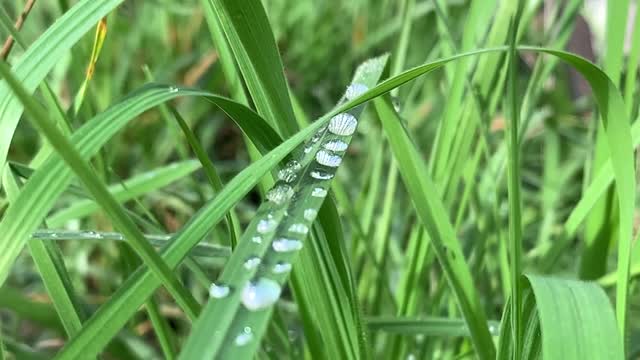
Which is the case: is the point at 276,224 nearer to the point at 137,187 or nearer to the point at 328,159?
the point at 328,159

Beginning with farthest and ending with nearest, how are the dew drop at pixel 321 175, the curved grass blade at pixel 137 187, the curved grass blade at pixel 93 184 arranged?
the curved grass blade at pixel 137 187, the dew drop at pixel 321 175, the curved grass blade at pixel 93 184

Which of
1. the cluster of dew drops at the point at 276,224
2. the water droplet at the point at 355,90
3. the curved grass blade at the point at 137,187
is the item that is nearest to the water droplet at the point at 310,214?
the cluster of dew drops at the point at 276,224

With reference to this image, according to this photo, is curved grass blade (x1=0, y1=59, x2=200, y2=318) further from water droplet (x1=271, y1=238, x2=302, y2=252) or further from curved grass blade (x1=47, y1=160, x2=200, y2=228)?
curved grass blade (x1=47, y1=160, x2=200, y2=228)

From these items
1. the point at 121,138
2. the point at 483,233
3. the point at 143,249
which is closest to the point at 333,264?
the point at 143,249

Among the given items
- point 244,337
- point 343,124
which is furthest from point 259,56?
point 244,337

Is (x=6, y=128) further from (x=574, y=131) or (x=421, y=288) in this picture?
(x=574, y=131)

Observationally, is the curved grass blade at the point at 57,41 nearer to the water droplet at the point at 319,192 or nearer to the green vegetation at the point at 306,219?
the green vegetation at the point at 306,219

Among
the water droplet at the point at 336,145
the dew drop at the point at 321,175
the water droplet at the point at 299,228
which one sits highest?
the water droplet at the point at 336,145
